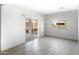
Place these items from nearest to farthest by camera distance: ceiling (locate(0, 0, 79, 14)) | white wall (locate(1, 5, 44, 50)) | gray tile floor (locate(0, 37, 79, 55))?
ceiling (locate(0, 0, 79, 14))
gray tile floor (locate(0, 37, 79, 55))
white wall (locate(1, 5, 44, 50))

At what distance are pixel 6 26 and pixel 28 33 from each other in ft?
5.93

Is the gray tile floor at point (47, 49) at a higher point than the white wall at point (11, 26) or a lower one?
lower

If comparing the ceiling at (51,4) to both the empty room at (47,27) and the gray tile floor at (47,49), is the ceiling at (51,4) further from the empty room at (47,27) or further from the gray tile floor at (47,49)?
the gray tile floor at (47,49)

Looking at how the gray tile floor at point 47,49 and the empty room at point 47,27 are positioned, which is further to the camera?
the empty room at point 47,27

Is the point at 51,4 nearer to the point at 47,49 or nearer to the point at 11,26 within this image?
the point at 47,49

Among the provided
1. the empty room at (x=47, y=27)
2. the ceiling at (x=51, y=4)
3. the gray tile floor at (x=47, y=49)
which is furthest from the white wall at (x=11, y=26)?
the ceiling at (x=51, y=4)

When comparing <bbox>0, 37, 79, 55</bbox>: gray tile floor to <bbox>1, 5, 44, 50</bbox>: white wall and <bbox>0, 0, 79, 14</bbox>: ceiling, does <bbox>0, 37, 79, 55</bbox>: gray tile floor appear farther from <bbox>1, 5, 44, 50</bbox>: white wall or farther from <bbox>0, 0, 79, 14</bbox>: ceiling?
<bbox>0, 0, 79, 14</bbox>: ceiling

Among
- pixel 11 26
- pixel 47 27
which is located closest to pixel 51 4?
pixel 47 27

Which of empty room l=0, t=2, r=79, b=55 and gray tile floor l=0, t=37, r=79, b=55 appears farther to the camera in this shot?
empty room l=0, t=2, r=79, b=55

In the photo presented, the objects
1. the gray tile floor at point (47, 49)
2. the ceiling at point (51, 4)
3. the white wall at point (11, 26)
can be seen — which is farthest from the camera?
the white wall at point (11, 26)

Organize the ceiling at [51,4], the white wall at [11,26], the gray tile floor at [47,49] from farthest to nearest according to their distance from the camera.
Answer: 1. the white wall at [11,26]
2. the gray tile floor at [47,49]
3. the ceiling at [51,4]

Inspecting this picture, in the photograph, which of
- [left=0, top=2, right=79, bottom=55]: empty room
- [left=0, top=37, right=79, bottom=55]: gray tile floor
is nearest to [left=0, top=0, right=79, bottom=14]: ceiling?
[left=0, top=2, right=79, bottom=55]: empty room

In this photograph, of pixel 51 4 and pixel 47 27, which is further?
pixel 47 27

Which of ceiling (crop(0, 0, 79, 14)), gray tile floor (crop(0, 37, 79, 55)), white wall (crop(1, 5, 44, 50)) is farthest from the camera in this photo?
white wall (crop(1, 5, 44, 50))
